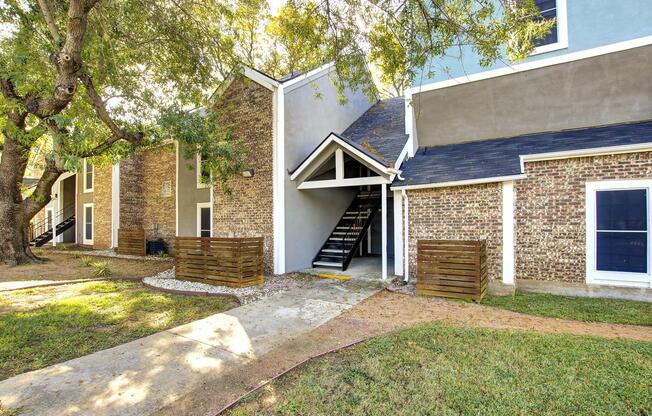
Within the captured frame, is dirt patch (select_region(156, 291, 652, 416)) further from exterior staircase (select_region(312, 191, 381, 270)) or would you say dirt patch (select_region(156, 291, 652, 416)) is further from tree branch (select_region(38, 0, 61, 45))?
tree branch (select_region(38, 0, 61, 45))

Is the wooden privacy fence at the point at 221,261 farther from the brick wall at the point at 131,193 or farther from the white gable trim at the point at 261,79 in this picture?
the brick wall at the point at 131,193

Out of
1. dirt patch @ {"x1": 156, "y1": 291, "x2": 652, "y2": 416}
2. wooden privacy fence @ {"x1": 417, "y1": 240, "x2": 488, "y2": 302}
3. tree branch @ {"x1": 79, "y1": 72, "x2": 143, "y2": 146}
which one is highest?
tree branch @ {"x1": 79, "y1": 72, "x2": 143, "y2": 146}

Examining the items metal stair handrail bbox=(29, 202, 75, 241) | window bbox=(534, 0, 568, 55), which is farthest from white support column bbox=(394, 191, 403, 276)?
metal stair handrail bbox=(29, 202, 75, 241)

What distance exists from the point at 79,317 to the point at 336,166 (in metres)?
6.98

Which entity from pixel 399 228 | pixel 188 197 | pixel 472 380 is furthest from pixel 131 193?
pixel 472 380

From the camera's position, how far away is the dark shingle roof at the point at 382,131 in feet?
31.8

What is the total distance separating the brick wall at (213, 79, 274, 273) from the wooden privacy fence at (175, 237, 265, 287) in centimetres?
137

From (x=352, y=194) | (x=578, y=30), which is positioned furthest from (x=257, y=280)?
(x=578, y=30)

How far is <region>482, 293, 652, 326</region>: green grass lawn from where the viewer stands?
18.4ft

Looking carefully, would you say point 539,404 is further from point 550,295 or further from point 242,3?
point 242,3

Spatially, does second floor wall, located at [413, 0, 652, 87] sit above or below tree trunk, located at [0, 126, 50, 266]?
above

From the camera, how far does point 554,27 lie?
337 inches

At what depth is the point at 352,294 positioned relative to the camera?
753 cm

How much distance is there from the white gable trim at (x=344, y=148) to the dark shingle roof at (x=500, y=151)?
2.20 feet
